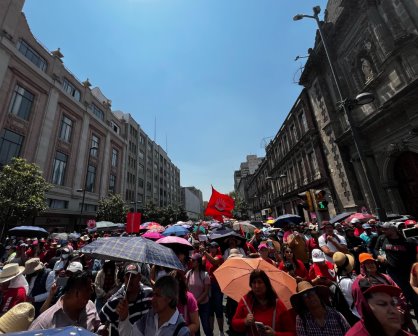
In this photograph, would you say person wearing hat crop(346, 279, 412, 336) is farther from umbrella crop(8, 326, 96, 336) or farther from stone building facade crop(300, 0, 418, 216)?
stone building facade crop(300, 0, 418, 216)

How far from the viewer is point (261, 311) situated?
296cm

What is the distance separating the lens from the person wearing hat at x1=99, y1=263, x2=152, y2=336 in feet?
9.33

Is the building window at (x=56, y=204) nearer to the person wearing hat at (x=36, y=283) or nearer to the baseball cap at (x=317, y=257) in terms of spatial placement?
the person wearing hat at (x=36, y=283)

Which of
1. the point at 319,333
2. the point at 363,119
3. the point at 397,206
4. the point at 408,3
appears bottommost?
the point at 319,333

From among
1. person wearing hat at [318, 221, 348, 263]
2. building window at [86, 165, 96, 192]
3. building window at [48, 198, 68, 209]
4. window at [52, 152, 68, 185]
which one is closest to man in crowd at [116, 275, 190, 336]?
person wearing hat at [318, 221, 348, 263]

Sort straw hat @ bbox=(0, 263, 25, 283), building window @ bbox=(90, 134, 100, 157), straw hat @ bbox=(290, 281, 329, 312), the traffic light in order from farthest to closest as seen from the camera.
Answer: building window @ bbox=(90, 134, 100, 157) < the traffic light < straw hat @ bbox=(0, 263, 25, 283) < straw hat @ bbox=(290, 281, 329, 312)

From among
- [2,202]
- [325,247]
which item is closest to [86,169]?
[2,202]

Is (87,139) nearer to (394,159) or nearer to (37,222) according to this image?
(37,222)

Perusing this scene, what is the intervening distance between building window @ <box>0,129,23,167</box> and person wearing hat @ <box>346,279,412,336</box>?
2780cm

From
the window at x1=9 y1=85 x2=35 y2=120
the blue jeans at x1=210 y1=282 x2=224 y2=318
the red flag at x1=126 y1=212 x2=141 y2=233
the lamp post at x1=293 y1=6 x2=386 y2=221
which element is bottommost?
the blue jeans at x1=210 y1=282 x2=224 y2=318

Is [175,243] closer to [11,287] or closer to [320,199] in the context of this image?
[11,287]

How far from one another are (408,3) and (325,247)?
1293cm

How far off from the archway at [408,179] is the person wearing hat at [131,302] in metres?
14.2

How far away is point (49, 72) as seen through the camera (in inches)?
1084
